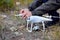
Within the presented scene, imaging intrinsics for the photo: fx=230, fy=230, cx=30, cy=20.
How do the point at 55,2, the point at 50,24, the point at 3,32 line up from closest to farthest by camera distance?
the point at 55,2 → the point at 3,32 → the point at 50,24

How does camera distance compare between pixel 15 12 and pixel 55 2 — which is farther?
pixel 15 12

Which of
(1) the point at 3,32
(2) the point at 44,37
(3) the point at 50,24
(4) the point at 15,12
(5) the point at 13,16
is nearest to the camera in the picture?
(2) the point at 44,37

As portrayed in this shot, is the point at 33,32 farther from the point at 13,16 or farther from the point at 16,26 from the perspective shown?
the point at 13,16

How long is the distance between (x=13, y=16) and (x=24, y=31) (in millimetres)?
812

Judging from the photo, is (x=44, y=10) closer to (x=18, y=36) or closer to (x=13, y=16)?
(x=18, y=36)

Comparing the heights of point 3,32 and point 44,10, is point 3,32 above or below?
below

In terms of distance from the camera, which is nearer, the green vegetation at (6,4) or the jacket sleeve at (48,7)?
the jacket sleeve at (48,7)

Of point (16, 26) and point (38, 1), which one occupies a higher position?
point (38, 1)

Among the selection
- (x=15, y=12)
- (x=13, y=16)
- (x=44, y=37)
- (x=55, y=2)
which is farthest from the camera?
(x=15, y=12)

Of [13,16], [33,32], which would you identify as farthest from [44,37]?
[13,16]

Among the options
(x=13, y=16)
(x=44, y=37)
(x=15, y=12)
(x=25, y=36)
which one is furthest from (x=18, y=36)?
(x=15, y=12)

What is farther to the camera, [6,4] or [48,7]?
[6,4]

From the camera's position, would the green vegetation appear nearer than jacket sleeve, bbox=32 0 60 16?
No

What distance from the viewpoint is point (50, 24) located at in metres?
3.59
